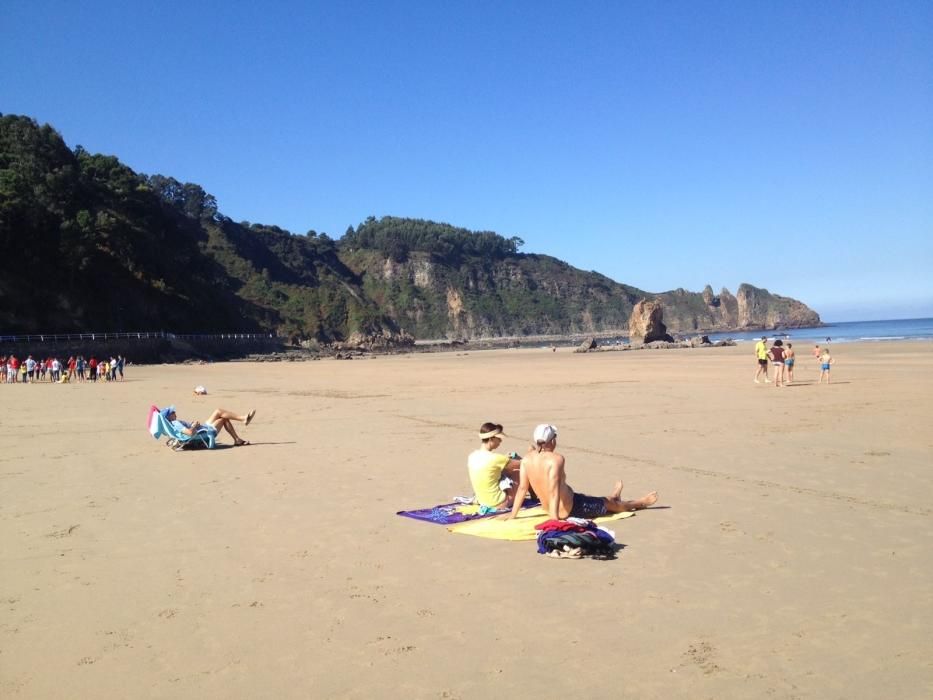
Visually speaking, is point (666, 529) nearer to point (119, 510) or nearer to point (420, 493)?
point (420, 493)

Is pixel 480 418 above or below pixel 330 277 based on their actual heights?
below

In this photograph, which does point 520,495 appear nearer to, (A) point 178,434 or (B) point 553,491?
(B) point 553,491

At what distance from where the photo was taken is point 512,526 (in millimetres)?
6789

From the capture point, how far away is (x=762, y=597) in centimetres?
498

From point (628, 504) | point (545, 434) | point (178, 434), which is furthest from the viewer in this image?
point (178, 434)

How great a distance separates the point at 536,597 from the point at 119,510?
5072 millimetres

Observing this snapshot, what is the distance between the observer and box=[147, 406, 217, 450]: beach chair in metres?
12.0

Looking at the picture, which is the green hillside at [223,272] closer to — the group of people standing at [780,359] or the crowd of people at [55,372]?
the crowd of people at [55,372]

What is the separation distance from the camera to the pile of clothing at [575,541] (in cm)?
596

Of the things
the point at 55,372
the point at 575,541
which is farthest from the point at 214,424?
the point at 55,372

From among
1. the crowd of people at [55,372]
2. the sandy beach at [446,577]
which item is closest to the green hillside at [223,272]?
the crowd of people at [55,372]

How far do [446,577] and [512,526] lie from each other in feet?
4.45

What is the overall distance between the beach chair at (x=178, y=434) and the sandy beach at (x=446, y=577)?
290 millimetres

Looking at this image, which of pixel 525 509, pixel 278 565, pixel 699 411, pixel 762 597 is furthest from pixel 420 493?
pixel 699 411
